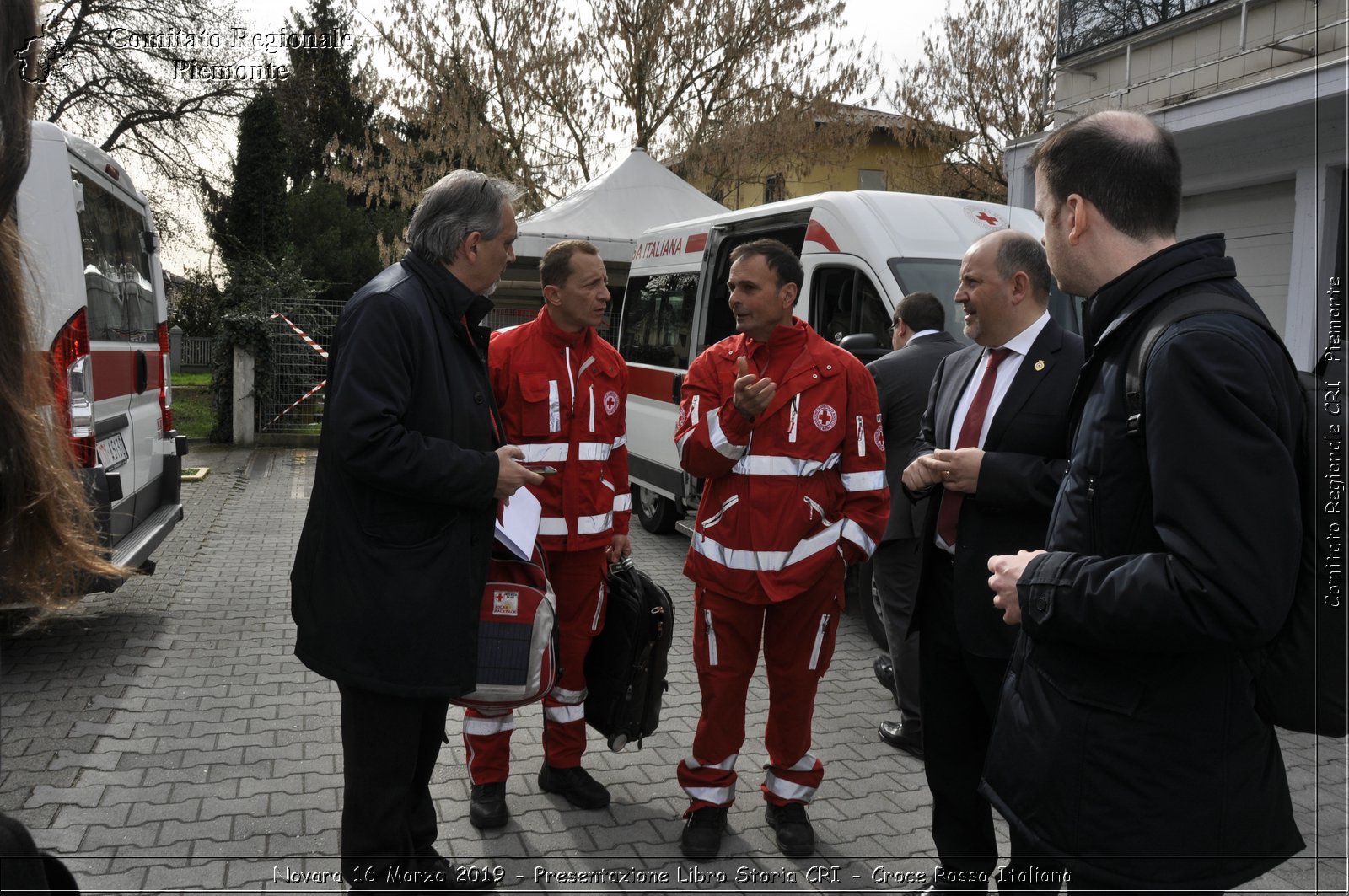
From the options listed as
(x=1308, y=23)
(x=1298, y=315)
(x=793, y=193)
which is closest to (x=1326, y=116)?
(x=1308, y=23)

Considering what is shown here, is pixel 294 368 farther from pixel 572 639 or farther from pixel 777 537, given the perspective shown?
pixel 777 537

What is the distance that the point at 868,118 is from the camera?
20.9 metres

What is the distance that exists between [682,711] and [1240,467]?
371 cm

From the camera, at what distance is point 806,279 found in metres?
6.92

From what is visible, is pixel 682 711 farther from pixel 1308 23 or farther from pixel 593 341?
pixel 1308 23

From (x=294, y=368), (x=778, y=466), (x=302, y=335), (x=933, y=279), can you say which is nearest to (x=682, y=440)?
(x=778, y=466)

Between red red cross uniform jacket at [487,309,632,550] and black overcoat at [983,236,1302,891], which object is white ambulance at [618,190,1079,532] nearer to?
red red cross uniform jacket at [487,309,632,550]

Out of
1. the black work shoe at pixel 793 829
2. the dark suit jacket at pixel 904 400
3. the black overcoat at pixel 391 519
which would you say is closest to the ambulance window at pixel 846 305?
the dark suit jacket at pixel 904 400

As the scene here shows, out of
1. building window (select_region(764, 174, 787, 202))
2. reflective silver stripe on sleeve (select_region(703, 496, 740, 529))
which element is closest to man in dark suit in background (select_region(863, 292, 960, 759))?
reflective silver stripe on sleeve (select_region(703, 496, 740, 529))

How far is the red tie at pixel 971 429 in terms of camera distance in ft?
10.2

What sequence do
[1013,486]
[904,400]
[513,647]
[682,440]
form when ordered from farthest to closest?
[904,400], [682,440], [513,647], [1013,486]

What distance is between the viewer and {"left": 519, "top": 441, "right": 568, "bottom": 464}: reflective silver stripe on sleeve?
3.94 meters

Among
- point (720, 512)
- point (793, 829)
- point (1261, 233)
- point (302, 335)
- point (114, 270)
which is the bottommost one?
point (793, 829)

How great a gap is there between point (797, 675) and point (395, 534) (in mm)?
1641
